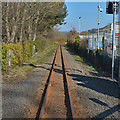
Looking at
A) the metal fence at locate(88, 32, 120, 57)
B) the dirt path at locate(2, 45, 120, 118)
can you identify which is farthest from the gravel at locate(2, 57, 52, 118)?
the metal fence at locate(88, 32, 120, 57)

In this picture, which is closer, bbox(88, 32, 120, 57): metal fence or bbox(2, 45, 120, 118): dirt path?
bbox(2, 45, 120, 118): dirt path

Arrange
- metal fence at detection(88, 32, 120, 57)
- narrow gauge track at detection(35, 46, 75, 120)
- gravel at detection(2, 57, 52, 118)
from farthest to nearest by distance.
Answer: metal fence at detection(88, 32, 120, 57), gravel at detection(2, 57, 52, 118), narrow gauge track at detection(35, 46, 75, 120)

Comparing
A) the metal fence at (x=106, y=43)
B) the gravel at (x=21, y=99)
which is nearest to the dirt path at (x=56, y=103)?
the gravel at (x=21, y=99)

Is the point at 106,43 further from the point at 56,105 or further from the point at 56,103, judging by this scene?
the point at 56,105

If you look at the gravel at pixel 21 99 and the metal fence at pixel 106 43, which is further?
the metal fence at pixel 106 43

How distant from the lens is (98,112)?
5656 mm

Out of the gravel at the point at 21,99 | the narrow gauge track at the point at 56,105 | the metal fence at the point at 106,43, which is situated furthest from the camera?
the metal fence at the point at 106,43

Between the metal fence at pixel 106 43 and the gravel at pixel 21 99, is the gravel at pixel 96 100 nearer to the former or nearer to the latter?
the gravel at pixel 21 99

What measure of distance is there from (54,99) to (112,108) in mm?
2003

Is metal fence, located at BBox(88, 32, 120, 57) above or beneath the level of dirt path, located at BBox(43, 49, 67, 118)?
above

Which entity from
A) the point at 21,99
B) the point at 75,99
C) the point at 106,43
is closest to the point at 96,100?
the point at 75,99

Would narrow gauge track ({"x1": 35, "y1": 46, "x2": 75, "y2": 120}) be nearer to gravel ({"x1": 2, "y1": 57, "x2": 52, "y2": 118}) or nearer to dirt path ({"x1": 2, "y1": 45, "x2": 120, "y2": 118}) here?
dirt path ({"x1": 2, "y1": 45, "x2": 120, "y2": 118})

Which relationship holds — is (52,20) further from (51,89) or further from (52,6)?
(51,89)

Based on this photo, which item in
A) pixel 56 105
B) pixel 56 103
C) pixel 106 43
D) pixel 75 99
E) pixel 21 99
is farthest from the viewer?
pixel 106 43
